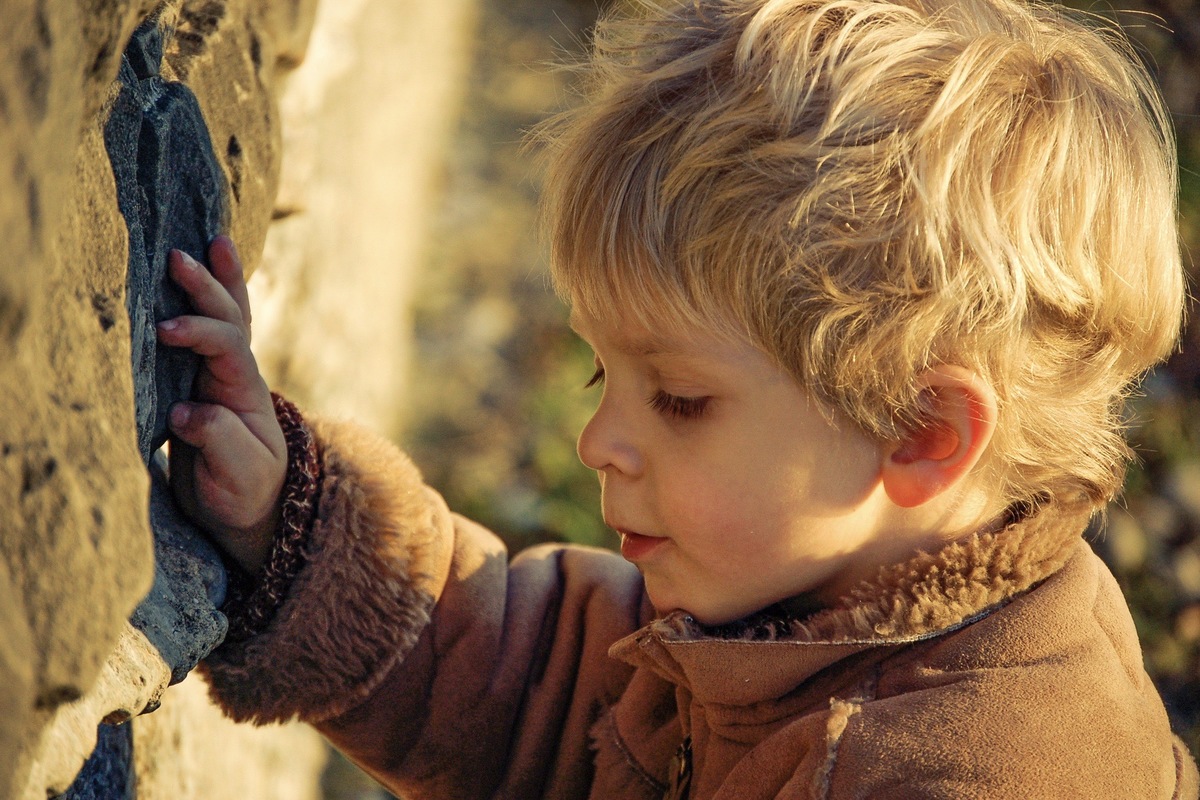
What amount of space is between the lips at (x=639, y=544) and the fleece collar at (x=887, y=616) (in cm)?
8

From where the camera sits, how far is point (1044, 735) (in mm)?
→ 1092

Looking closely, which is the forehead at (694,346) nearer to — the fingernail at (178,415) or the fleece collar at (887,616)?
the fleece collar at (887,616)

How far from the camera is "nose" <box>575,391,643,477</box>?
1.20 m

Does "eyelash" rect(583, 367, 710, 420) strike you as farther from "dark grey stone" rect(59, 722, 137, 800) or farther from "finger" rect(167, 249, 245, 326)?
"dark grey stone" rect(59, 722, 137, 800)

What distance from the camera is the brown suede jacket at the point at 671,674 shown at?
1098mm

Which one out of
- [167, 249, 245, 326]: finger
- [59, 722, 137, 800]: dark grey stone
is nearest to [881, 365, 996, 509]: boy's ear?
[167, 249, 245, 326]: finger

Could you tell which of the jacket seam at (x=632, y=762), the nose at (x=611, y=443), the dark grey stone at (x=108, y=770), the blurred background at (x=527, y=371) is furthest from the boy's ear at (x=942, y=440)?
the blurred background at (x=527, y=371)

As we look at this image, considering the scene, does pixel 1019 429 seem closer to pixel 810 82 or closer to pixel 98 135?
pixel 810 82

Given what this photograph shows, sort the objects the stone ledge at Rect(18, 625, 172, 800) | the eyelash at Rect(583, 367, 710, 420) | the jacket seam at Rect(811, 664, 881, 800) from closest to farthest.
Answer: the stone ledge at Rect(18, 625, 172, 800) < the jacket seam at Rect(811, 664, 881, 800) < the eyelash at Rect(583, 367, 710, 420)

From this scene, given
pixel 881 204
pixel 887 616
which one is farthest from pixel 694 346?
pixel 887 616

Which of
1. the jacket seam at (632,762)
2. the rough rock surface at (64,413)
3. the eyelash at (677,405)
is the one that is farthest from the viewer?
the jacket seam at (632,762)

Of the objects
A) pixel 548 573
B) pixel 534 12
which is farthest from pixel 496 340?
pixel 548 573

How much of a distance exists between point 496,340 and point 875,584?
295 cm

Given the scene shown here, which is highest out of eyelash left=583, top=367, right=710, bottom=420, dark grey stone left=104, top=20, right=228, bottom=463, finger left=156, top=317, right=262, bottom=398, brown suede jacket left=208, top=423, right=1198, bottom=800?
dark grey stone left=104, top=20, right=228, bottom=463
